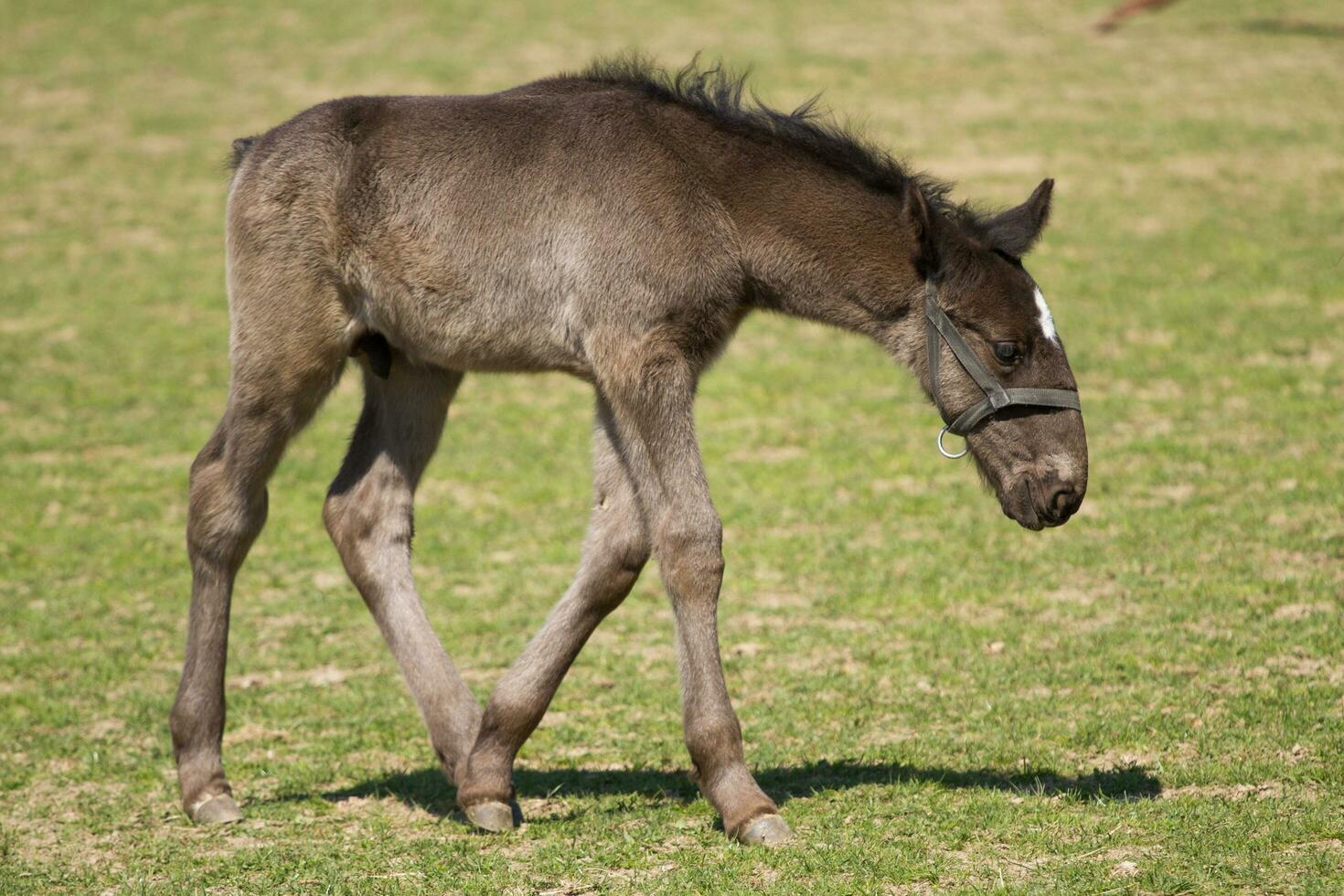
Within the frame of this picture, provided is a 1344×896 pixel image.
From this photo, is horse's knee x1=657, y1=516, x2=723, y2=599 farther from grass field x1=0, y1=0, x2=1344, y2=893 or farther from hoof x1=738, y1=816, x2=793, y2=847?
grass field x1=0, y1=0, x2=1344, y2=893

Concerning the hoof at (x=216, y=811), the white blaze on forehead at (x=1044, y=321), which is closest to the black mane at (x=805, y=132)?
the white blaze on forehead at (x=1044, y=321)

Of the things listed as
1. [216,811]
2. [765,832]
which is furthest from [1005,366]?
[216,811]

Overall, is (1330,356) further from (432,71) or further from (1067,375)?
(432,71)

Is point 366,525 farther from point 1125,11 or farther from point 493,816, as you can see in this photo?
point 1125,11

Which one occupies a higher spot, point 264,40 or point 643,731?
point 264,40

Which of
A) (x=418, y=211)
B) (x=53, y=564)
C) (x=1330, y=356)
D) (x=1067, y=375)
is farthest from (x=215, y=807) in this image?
(x=1330, y=356)

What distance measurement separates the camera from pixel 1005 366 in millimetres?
5234

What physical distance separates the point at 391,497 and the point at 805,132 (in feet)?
7.46

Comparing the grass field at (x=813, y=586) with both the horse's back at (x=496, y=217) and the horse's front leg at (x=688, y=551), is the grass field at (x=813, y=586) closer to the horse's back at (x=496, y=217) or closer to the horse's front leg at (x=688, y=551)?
the horse's front leg at (x=688, y=551)

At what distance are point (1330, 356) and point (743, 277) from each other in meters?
8.72

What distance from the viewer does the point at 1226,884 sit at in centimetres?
463

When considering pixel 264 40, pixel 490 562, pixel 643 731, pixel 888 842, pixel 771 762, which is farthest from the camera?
pixel 264 40

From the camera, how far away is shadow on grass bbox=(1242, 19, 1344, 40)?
78.8 ft

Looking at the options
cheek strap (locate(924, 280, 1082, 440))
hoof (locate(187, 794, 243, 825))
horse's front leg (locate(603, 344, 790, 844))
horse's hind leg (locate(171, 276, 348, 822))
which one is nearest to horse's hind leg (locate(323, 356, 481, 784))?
horse's hind leg (locate(171, 276, 348, 822))
